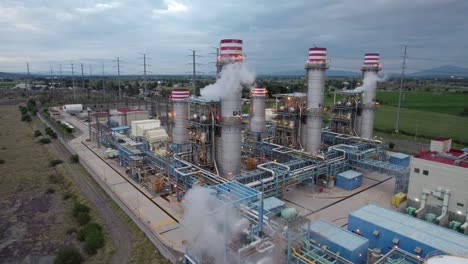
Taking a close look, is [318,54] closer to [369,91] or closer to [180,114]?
[369,91]

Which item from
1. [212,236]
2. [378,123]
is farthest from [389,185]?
[378,123]

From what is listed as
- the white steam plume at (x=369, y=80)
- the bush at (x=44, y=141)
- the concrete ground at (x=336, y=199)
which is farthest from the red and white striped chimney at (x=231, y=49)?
the bush at (x=44, y=141)

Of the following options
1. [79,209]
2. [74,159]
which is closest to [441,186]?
[79,209]

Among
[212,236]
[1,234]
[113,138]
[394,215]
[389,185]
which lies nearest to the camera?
[212,236]

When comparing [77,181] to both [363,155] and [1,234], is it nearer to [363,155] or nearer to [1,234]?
[1,234]

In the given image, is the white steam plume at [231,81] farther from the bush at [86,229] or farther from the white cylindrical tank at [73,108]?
the white cylindrical tank at [73,108]

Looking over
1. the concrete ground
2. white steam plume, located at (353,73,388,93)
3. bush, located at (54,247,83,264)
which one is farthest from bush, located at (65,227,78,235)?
white steam plume, located at (353,73,388,93)

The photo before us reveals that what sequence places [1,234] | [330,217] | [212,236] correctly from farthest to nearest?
[330,217] < [1,234] < [212,236]
